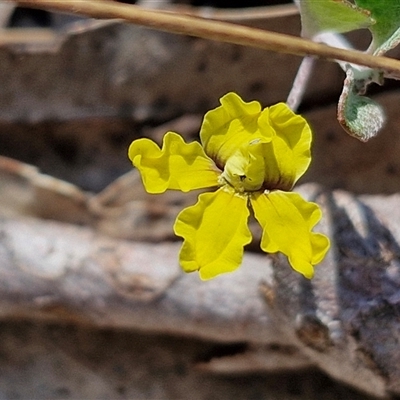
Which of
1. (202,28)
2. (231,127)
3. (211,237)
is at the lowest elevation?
(211,237)

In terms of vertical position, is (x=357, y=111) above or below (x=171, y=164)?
above

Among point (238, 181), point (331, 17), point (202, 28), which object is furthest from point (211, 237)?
point (331, 17)

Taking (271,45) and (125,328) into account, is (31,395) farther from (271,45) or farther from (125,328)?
(271,45)

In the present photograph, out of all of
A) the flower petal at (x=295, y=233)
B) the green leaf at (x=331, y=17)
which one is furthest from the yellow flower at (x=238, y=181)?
the green leaf at (x=331, y=17)

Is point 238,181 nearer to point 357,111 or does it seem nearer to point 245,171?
point 245,171

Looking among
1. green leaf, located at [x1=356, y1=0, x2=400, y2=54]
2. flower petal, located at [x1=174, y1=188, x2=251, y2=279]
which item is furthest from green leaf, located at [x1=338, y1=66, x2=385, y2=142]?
flower petal, located at [x1=174, y1=188, x2=251, y2=279]

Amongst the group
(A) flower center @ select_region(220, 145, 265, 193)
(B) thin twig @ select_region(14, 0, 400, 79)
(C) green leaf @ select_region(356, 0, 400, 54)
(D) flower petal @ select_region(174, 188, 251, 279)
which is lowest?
(D) flower petal @ select_region(174, 188, 251, 279)

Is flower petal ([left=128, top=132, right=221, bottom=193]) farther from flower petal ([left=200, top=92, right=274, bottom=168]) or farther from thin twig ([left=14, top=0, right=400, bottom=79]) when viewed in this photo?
thin twig ([left=14, top=0, right=400, bottom=79])
